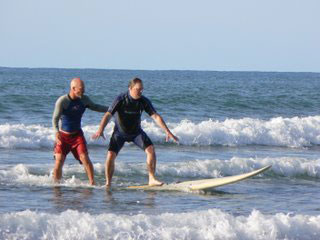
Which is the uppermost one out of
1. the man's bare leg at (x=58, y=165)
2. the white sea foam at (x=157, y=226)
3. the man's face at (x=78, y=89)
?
the man's face at (x=78, y=89)

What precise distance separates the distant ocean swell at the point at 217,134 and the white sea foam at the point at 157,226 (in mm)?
9765

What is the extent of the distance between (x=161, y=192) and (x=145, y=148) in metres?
0.81

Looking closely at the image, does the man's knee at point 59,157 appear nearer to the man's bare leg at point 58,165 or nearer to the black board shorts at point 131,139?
the man's bare leg at point 58,165

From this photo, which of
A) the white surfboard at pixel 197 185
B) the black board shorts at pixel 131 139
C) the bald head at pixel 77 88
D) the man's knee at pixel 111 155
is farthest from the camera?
the white surfboard at pixel 197 185

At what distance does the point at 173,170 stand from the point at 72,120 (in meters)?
3.67

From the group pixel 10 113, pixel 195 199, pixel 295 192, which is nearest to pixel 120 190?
pixel 195 199

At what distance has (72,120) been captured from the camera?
11445 millimetres

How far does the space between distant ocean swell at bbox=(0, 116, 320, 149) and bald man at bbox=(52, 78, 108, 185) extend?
278 inches

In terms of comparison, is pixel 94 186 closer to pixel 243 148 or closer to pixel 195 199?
pixel 195 199

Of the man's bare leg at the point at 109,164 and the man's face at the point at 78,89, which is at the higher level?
the man's face at the point at 78,89

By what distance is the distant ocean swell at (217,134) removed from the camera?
757 inches

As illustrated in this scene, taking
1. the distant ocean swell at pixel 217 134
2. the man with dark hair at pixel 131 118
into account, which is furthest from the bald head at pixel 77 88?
the distant ocean swell at pixel 217 134

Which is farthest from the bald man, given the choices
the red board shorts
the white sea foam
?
the white sea foam

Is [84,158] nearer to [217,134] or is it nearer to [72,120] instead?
[72,120]
